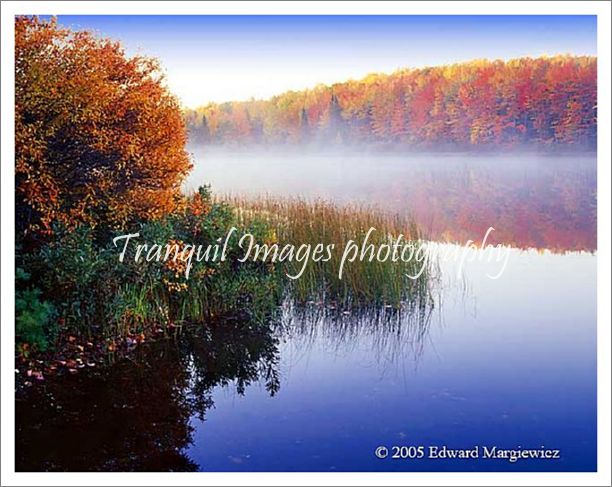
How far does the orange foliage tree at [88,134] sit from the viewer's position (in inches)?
175

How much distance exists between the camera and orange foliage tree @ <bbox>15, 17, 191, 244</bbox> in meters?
4.46

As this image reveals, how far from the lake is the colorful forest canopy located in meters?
0.12

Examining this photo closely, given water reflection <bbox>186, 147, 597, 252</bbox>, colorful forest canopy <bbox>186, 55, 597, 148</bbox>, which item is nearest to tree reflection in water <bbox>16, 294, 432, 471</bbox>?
water reflection <bbox>186, 147, 597, 252</bbox>

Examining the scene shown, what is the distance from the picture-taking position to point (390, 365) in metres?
4.81

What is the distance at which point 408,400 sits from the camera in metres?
4.40

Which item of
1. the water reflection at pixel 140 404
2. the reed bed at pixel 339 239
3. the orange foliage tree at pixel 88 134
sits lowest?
the water reflection at pixel 140 404

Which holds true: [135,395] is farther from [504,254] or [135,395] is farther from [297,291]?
[504,254]

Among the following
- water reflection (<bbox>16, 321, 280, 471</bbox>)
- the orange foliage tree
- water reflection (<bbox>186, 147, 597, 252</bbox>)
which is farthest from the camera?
water reflection (<bbox>186, 147, 597, 252</bbox>)

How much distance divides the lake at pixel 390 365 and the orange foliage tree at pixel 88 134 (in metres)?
0.29

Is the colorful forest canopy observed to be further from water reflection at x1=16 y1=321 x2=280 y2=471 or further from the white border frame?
water reflection at x1=16 y1=321 x2=280 y2=471

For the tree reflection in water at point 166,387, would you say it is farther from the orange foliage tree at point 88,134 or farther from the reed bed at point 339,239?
the orange foliage tree at point 88,134

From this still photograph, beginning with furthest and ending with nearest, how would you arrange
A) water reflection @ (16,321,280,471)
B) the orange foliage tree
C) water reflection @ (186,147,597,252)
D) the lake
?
water reflection @ (186,147,597,252), the orange foliage tree, the lake, water reflection @ (16,321,280,471)

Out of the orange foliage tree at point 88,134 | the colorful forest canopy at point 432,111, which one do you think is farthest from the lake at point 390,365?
the orange foliage tree at point 88,134

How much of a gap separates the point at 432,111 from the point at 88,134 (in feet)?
6.80
